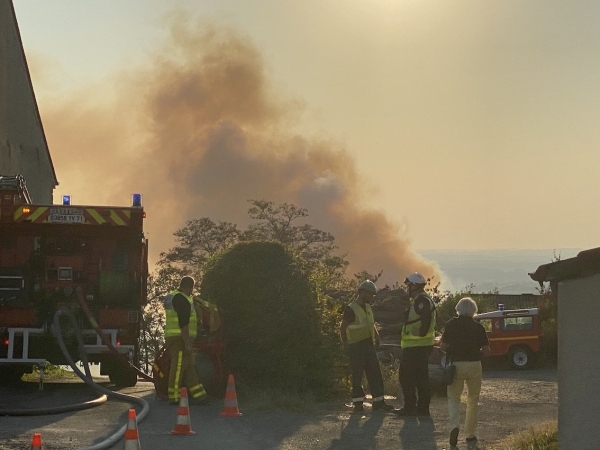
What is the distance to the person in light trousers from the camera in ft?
35.7

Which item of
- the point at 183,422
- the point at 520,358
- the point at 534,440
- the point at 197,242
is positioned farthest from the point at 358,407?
the point at 197,242

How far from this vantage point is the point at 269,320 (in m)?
15.1

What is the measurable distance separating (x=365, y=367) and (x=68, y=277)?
4818 millimetres

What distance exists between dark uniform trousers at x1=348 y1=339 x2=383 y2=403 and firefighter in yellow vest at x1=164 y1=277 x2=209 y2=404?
199cm

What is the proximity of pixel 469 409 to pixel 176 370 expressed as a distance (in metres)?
4.39

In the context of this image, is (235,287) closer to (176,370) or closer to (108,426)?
(176,370)

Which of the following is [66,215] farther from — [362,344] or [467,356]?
[467,356]

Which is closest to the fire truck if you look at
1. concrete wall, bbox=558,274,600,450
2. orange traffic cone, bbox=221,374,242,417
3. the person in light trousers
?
orange traffic cone, bbox=221,374,242,417

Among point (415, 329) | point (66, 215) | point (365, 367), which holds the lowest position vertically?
point (365, 367)

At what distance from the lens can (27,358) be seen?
15117 millimetres

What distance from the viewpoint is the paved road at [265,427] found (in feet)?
34.5

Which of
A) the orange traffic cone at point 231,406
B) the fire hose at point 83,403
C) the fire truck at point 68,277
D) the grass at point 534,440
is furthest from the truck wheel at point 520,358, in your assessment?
the grass at point 534,440

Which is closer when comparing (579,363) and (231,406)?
(579,363)

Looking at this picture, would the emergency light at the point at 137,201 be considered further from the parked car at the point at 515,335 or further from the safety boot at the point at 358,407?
the parked car at the point at 515,335
